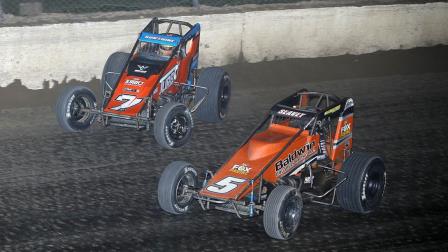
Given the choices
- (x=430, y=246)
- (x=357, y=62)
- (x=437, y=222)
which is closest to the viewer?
(x=430, y=246)

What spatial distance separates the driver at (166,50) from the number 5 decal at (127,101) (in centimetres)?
100

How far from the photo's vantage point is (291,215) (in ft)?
25.7

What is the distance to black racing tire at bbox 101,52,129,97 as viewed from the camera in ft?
38.0

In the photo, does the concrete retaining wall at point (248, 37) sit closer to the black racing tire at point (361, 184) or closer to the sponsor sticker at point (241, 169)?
the sponsor sticker at point (241, 169)

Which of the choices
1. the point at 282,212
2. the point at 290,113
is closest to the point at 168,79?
the point at 290,113

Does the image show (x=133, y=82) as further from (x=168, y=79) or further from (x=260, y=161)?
(x=260, y=161)

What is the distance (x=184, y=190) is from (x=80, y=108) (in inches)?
129

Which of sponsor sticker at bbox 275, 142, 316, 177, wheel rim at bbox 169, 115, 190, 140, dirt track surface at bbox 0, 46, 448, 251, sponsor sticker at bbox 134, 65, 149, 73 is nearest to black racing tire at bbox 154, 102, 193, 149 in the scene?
wheel rim at bbox 169, 115, 190, 140

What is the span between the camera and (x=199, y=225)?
8.19 meters

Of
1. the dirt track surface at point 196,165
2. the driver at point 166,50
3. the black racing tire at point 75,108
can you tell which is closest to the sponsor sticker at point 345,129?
the dirt track surface at point 196,165

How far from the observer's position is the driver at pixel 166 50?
38.0ft

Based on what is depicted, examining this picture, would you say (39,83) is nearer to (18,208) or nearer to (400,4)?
(18,208)

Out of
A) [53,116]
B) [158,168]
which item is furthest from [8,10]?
[158,168]

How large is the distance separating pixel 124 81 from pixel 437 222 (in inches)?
184
